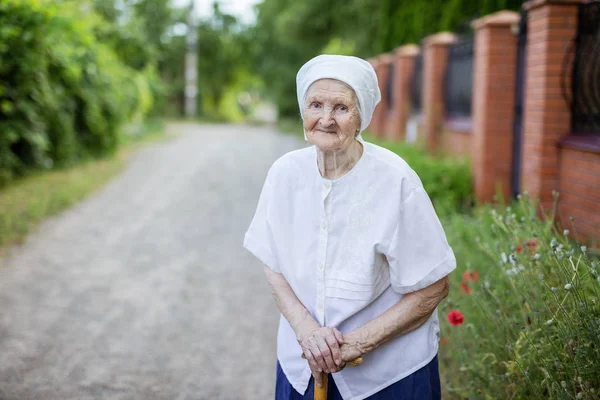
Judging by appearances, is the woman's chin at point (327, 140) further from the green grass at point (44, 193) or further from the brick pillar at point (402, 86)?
the brick pillar at point (402, 86)

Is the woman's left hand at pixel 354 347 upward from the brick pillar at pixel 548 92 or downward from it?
downward

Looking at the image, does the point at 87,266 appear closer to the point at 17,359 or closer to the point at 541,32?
the point at 17,359

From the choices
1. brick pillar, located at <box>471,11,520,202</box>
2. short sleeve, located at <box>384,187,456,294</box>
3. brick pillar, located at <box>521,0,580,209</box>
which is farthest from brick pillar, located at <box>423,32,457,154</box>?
short sleeve, located at <box>384,187,456,294</box>

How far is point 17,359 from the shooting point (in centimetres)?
490

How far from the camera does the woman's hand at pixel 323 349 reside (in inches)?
85.0

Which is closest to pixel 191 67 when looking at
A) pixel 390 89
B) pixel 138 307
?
pixel 390 89

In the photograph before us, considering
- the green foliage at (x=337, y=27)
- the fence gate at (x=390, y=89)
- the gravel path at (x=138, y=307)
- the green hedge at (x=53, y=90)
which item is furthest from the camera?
the fence gate at (x=390, y=89)

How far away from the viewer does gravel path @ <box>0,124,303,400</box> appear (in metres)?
4.64

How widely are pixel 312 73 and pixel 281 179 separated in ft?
1.19

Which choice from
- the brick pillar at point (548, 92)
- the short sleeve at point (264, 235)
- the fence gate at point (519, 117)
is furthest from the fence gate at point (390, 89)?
the short sleeve at point (264, 235)

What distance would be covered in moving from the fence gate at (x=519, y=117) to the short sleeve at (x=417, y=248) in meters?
6.07

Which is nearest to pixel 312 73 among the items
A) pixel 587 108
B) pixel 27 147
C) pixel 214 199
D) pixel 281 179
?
pixel 281 179

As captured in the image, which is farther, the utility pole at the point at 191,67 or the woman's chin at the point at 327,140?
the utility pole at the point at 191,67

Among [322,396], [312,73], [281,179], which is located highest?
[312,73]
